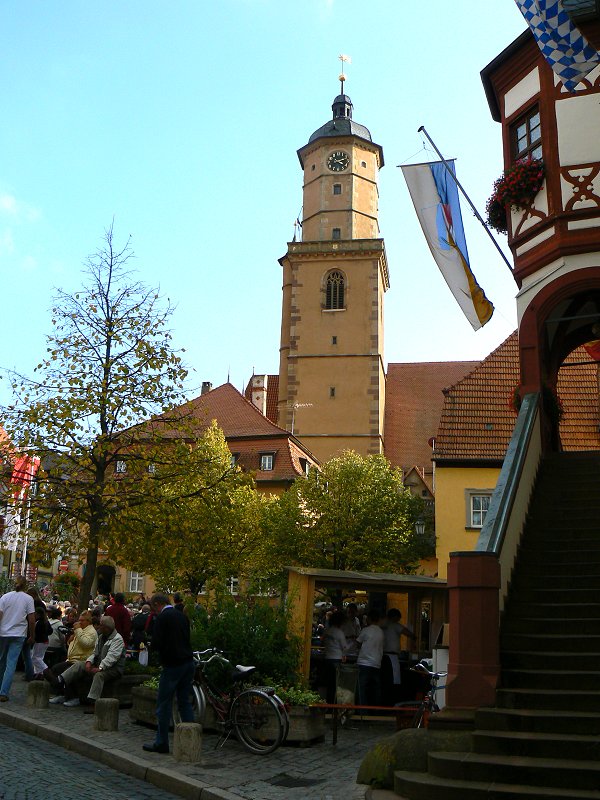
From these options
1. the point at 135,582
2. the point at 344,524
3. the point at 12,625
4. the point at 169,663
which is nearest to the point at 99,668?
the point at 12,625

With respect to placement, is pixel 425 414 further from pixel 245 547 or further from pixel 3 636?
pixel 3 636

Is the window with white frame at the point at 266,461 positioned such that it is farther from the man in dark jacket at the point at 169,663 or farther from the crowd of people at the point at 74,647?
the man in dark jacket at the point at 169,663

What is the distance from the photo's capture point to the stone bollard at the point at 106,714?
10695 mm

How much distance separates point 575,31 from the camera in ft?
32.3

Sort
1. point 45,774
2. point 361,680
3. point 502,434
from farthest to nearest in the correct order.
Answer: point 502,434 < point 361,680 < point 45,774

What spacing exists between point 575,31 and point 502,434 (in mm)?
17463

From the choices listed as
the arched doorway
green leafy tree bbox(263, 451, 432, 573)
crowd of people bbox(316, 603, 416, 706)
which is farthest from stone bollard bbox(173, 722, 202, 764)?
green leafy tree bbox(263, 451, 432, 573)

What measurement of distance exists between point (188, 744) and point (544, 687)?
11.6ft

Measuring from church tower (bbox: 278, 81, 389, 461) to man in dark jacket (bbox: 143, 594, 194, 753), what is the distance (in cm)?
4556

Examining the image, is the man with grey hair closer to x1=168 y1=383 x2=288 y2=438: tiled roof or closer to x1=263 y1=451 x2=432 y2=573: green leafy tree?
x1=263 y1=451 x2=432 y2=573: green leafy tree

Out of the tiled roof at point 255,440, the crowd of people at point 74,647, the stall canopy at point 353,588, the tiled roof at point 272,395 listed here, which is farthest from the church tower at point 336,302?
the crowd of people at point 74,647

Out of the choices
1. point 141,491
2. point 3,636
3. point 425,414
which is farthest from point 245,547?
point 425,414

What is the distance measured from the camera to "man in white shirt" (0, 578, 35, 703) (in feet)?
42.3

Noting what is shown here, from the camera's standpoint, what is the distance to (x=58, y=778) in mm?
8016
